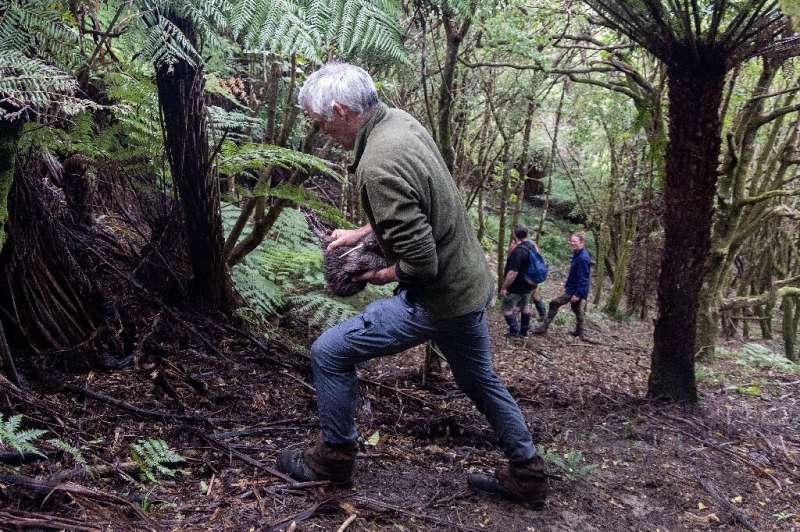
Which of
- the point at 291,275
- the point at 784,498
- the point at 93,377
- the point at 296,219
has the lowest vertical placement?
the point at 784,498

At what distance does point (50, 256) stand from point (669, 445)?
3974 mm

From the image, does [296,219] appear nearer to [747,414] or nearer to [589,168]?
[747,414]

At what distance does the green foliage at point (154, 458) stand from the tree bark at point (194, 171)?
5.30 feet

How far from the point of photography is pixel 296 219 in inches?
246

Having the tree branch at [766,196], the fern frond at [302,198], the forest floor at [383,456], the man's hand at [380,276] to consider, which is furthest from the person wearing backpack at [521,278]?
the man's hand at [380,276]

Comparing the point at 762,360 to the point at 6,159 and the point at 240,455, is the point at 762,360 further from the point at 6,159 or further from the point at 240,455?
the point at 6,159

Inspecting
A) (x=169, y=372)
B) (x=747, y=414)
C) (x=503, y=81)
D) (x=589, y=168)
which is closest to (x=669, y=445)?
(x=747, y=414)

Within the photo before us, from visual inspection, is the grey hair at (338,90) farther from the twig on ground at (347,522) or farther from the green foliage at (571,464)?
the green foliage at (571,464)

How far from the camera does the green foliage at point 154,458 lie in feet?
8.58

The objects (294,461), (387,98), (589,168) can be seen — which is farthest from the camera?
(589,168)

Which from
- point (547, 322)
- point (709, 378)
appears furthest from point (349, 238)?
point (547, 322)

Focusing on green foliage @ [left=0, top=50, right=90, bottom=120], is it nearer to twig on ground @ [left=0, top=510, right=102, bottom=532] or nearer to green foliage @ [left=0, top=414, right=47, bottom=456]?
green foliage @ [left=0, top=414, right=47, bottom=456]

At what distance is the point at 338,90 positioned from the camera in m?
2.59

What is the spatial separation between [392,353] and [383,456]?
752mm
